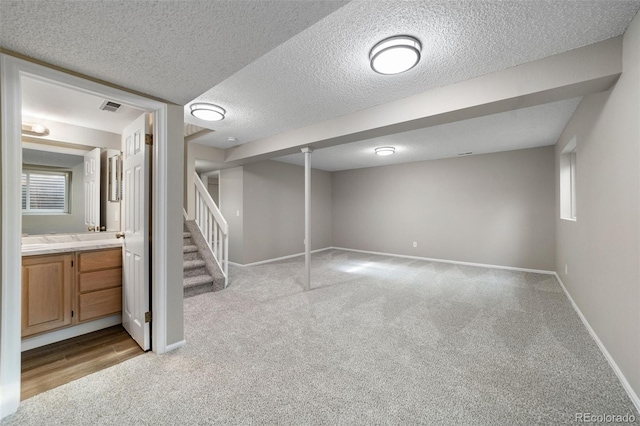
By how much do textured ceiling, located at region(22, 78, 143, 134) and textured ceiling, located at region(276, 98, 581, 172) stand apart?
3185mm

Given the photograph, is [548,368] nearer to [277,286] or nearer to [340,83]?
[340,83]

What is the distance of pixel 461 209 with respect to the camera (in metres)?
5.48

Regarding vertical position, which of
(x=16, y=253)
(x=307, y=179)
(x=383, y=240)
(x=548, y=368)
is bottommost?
(x=548, y=368)

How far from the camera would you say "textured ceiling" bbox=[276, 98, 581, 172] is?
312cm

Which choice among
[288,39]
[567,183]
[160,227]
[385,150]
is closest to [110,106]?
[160,227]

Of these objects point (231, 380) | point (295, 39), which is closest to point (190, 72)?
point (295, 39)

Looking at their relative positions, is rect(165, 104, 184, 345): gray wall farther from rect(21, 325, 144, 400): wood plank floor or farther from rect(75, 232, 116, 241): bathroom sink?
rect(75, 232, 116, 241): bathroom sink

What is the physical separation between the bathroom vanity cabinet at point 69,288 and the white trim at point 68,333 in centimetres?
8

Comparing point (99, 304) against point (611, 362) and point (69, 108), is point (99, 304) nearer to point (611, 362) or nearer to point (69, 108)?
point (69, 108)

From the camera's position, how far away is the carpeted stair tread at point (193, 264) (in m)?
3.73

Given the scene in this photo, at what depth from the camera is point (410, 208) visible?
6.20 metres

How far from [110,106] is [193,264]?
2.28 m

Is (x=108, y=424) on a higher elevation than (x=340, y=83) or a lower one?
lower

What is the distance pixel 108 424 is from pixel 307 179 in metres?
3.23
